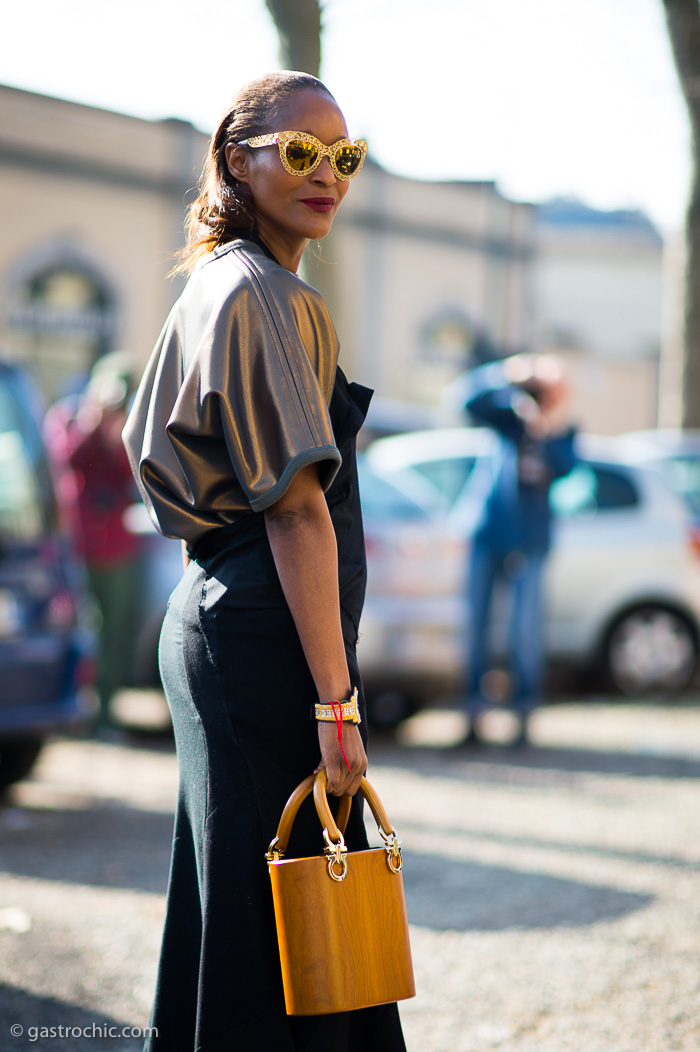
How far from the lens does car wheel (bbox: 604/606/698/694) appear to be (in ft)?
28.6

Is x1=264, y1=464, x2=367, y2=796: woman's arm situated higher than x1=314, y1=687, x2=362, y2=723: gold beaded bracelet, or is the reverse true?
x1=264, y1=464, x2=367, y2=796: woman's arm

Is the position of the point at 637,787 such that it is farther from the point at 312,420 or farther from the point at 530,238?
the point at 530,238

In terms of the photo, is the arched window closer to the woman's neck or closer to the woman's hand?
the woman's neck

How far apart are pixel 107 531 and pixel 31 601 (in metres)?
1.81

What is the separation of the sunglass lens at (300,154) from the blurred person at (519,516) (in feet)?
16.2

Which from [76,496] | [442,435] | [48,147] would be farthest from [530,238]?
[76,496]

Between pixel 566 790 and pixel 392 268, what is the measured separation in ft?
72.3

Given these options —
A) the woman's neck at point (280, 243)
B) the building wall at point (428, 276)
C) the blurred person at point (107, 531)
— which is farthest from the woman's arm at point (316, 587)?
the building wall at point (428, 276)

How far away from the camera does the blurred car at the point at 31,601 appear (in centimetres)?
518

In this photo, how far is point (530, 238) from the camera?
30766 millimetres

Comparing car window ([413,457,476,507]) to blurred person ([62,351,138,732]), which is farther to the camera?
car window ([413,457,476,507])

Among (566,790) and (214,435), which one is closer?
(214,435)

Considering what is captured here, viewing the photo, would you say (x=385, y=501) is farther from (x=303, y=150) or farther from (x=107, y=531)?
(x=303, y=150)

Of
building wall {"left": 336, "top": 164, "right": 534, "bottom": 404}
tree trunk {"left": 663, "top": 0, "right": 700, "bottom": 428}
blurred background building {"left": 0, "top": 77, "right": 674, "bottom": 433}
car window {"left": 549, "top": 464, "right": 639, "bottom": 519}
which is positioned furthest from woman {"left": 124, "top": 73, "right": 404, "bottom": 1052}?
building wall {"left": 336, "top": 164, "right": 534, "bottom": 404}
